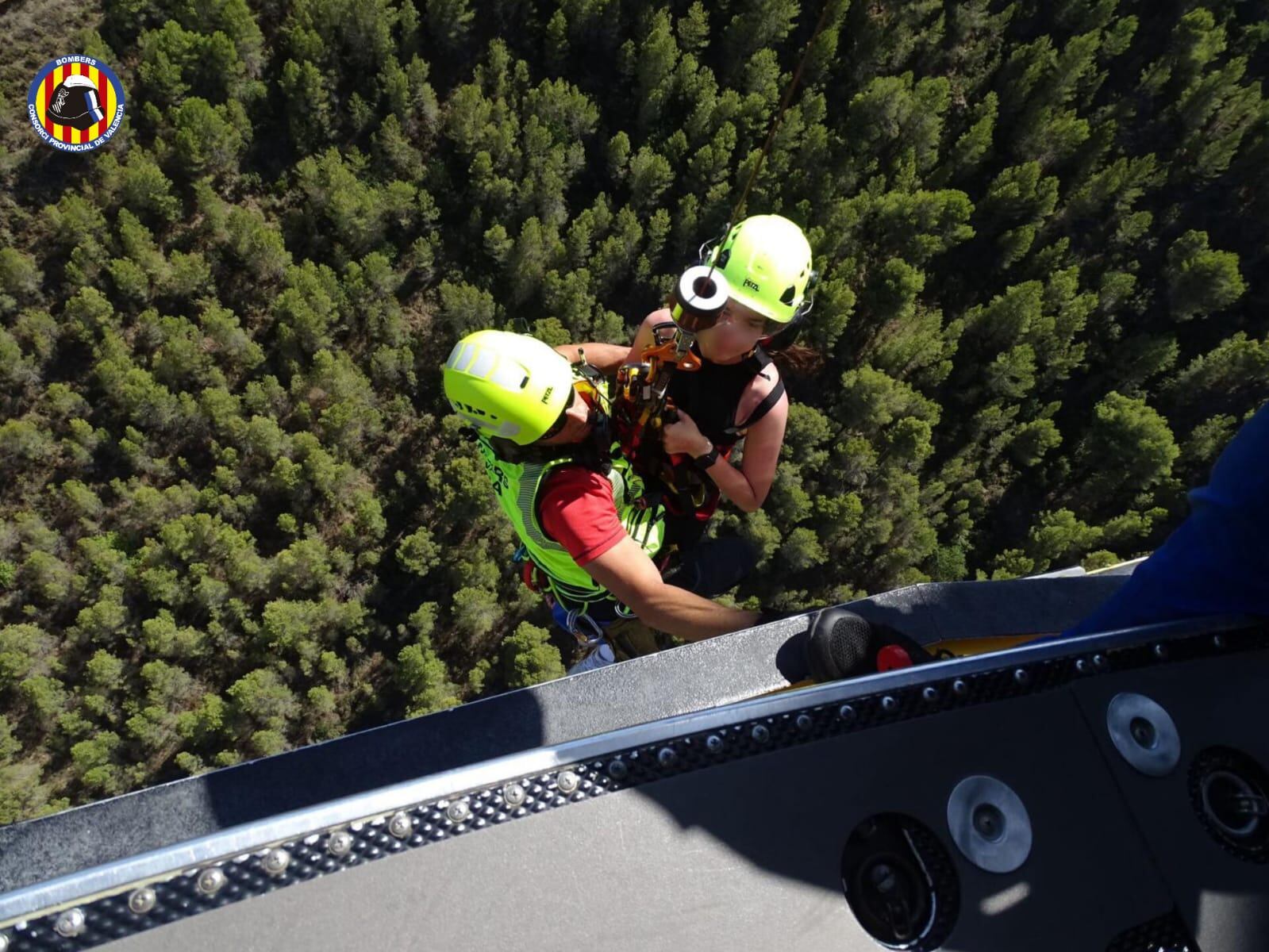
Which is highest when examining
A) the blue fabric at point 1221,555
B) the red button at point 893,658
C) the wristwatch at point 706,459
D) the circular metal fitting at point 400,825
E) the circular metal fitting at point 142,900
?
the blue fabric at point 1221,555

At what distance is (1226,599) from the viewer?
63.6 inches

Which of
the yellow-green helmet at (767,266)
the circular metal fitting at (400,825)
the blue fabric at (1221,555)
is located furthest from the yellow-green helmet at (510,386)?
the blue fabric at (1221,555)

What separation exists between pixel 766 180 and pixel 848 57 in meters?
2.88

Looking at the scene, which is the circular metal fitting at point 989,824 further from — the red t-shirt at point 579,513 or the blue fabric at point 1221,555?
the red t-shirt at point 579,513

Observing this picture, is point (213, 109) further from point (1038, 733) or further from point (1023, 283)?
point (1023, 283)

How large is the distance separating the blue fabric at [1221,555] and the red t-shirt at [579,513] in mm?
1344

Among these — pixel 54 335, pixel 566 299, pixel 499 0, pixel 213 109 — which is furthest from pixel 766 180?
pixel 54 335

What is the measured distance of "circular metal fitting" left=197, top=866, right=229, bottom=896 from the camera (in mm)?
1128

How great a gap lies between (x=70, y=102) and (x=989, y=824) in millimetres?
13412

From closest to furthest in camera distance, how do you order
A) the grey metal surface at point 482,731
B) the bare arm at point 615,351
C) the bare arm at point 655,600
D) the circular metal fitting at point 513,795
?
1. the circular metal fitting at point 513,795
2. the bare arm at point 655,600
3. the grey metal surface at point 482,731
4. the bare arm at point 615,351

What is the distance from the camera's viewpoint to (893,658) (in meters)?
1.90

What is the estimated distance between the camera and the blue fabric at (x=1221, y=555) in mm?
1588

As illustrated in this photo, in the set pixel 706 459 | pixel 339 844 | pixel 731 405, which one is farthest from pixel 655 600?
pixel 339 844

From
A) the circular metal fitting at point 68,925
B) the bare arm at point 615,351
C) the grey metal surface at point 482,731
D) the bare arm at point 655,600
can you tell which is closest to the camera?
the circular metal fitting at point 68,925
